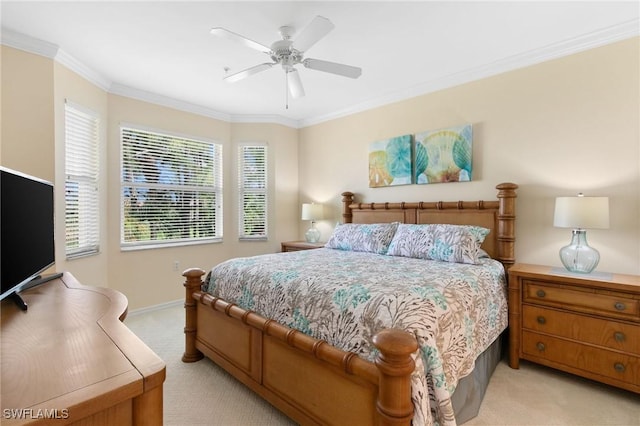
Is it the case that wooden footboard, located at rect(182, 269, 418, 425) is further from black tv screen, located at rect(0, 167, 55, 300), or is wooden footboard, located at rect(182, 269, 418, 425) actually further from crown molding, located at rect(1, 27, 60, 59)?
crown molding, located at rect(1, 27, 60, 59)

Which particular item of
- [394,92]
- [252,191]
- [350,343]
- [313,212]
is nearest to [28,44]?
[252,191]

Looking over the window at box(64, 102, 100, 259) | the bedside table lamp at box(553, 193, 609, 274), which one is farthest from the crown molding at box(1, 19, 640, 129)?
the bedside table lamp at box(553, 193, 609, 274)

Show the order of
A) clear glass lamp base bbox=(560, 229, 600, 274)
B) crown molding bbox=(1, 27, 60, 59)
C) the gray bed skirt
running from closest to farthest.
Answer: the gray bed skirt, clear glass lamp base bbox=(560, 229, 600, 274), crown molding bbox=(1, 27, 60, 59)

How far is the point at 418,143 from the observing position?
11.8ft

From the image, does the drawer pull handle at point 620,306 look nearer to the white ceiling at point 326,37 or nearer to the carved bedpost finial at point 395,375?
the carved bedpost finial at point 395,375

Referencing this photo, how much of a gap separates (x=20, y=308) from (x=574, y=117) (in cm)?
392

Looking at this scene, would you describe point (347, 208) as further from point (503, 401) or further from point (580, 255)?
point (503, 401)

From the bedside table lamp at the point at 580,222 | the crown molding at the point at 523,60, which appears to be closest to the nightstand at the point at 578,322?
the bedside table lamp at the point at 580,222

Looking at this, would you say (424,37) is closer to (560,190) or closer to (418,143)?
(418,143)

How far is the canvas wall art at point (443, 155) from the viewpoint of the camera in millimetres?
3227

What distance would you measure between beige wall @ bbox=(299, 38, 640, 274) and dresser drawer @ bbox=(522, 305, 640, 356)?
2.06 ft

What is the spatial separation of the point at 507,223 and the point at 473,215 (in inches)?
13.4

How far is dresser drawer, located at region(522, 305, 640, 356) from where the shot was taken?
6.66 feet

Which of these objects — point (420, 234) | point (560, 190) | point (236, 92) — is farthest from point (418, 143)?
point (236, 92)
